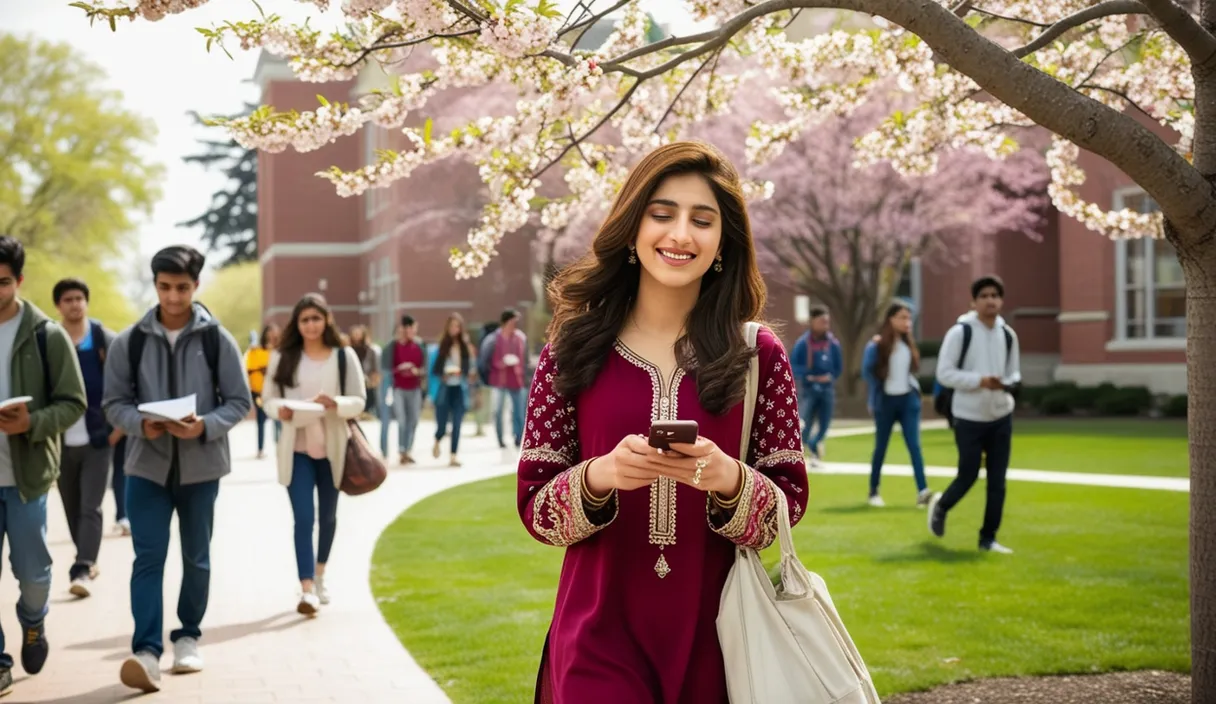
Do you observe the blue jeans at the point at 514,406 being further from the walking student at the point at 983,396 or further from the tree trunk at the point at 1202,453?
the tree trunk at the point at 1202,453

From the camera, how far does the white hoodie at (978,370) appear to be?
9688 mm

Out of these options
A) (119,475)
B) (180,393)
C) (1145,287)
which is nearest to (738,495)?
(180,393)

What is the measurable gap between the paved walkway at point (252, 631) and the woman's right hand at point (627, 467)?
3.34 meters

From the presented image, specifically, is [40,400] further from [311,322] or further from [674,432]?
[674,432]

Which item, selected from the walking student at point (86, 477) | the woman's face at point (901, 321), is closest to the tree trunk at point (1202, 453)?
the walking student at point (86, 477)

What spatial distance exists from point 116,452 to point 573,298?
8028 millimetres

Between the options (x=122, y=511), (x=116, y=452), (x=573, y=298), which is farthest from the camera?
(x=122, y=511)

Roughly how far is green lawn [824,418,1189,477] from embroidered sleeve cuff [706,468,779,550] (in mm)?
13247

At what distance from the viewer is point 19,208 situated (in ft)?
151

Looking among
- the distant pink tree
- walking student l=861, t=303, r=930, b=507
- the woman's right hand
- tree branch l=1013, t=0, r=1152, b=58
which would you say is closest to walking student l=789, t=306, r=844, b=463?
walking student l=861, t=303, r=930, b=507

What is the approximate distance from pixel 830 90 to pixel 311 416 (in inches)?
143

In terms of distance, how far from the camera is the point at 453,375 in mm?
18719

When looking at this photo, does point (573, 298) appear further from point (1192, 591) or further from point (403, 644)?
point (403, 644)

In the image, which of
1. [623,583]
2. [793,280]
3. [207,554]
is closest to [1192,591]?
[623,583]
